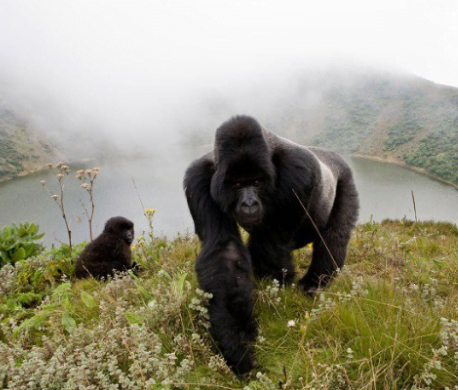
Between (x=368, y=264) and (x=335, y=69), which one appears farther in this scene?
(x=335, y=69)

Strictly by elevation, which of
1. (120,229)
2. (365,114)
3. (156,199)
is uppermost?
(365,114)

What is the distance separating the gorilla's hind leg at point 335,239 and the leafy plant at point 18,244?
5268 mm

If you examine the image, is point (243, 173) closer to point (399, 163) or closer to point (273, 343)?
point (273, 343)

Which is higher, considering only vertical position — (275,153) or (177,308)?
(275,153)

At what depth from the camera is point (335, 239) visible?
3621 millimetres

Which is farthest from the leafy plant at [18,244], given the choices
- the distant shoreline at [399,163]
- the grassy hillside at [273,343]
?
the distant shoreline at [399,163]

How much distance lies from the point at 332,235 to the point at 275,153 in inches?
51.4

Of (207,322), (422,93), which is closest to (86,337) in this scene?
(207,322)

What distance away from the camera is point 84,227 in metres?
24.7

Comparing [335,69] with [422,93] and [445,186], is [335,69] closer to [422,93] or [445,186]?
[422,93]

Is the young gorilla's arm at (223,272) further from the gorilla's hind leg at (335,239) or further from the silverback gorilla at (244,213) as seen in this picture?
the gorilla's hind leg at (335,239)

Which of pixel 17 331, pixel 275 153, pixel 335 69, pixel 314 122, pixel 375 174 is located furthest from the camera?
pixel 335 69

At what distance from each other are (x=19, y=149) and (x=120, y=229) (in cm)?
4280

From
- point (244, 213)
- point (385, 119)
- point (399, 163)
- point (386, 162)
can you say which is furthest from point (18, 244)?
point (385, 119)
